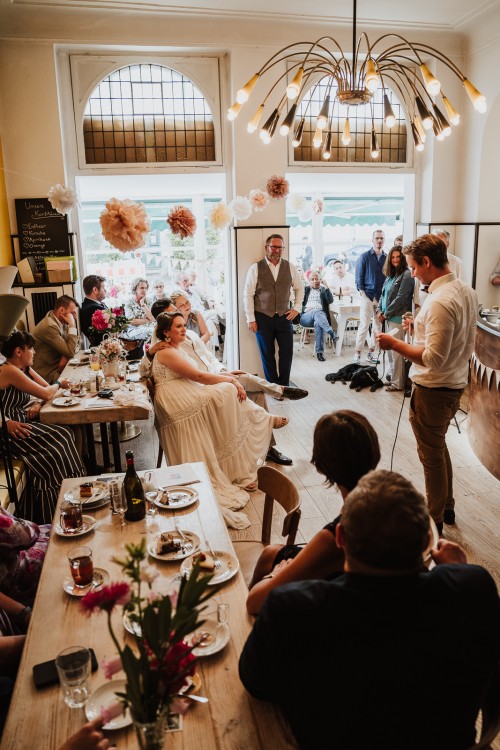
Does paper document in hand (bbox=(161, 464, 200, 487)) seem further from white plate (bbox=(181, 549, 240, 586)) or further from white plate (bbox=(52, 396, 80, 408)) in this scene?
white plate (bbox=(52, 396, 80, 408))

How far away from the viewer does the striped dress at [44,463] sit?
3.59 meters

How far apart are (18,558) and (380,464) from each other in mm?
3001

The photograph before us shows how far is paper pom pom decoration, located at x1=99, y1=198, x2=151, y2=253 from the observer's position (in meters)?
3.26

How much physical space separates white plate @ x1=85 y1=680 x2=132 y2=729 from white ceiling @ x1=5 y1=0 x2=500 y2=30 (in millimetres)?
6118

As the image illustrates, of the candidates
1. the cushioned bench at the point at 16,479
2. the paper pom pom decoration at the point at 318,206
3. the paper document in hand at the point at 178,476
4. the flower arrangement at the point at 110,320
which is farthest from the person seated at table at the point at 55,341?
the paper pom pom decoration at the point at 318,206

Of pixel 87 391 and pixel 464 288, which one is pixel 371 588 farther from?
pixel 87 391

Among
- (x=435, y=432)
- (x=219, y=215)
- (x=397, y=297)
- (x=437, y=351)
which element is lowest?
(x=435, y=432)

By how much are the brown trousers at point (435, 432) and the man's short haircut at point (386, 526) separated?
230 cm

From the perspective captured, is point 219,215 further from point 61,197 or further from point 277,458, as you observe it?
point 277,458

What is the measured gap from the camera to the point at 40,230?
610cm

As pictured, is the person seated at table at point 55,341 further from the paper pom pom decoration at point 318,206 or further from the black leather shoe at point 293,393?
the paper pom pom decoration at point 318,206

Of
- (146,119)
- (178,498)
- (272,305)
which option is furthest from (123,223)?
(146,119)

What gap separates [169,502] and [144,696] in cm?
126

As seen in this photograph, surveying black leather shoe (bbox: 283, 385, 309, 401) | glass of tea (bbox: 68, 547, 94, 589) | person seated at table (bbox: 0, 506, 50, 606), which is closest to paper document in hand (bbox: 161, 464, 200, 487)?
person seated at table (bbox: 0, 506, 50, 606)
